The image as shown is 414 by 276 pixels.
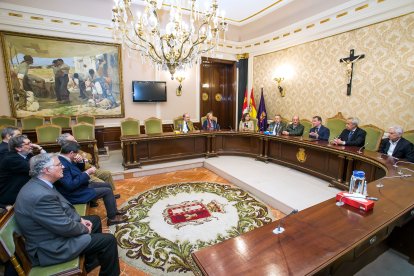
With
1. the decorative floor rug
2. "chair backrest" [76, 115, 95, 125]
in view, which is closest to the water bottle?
the decorative floor rug

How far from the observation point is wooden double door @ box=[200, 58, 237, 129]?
8.03 m

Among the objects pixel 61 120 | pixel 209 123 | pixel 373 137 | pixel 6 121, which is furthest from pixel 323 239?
pixel 6 121

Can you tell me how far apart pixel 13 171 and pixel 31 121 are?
401cm

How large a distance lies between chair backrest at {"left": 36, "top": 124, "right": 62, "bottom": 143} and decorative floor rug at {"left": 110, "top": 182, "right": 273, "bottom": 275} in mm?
2591

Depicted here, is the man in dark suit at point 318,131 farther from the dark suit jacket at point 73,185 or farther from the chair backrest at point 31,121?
the chair backrest at point 31,121

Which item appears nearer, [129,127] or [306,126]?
[306,126]

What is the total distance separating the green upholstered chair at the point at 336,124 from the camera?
5.12 metres

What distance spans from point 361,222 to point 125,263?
87.5 inches

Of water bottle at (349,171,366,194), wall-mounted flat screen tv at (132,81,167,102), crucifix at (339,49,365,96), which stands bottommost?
water bottle at (349,171,366,194)

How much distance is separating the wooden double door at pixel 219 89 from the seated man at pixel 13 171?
5949mm

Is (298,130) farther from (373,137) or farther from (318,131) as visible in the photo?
(373,137)

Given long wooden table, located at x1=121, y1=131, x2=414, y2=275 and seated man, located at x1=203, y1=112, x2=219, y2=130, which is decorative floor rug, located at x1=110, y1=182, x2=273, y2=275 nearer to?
long wooden table, located at x1=121, y1=131, x2=414, y2=275

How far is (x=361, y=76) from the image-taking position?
4.86 meters

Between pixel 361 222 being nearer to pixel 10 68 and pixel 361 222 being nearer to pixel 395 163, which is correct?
pixel 395 163
